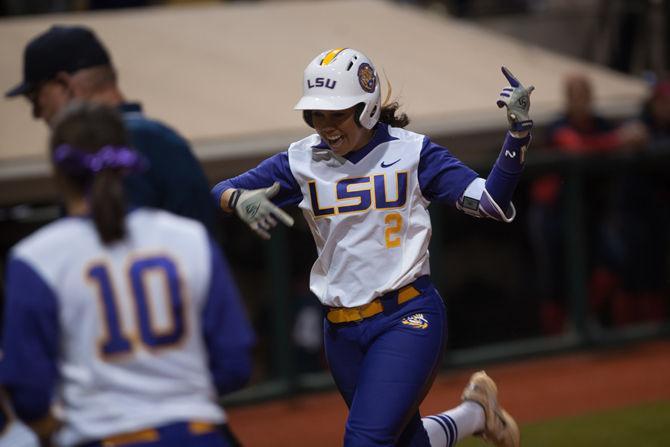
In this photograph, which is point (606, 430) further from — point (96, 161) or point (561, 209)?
point (96, 161)

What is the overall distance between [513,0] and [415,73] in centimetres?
353

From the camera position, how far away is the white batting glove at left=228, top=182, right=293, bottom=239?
4363 millimetres

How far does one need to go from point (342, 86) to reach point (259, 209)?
61cm

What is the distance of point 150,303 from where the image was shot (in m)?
3.00

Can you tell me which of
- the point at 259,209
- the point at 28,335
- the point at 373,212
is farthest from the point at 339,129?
the point at 28,335

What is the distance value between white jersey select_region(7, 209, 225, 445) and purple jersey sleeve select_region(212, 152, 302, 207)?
169 cm

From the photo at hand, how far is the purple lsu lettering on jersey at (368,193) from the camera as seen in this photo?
179 inches

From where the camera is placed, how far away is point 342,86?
15.0 ft

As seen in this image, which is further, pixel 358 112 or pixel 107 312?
pixel 358 112

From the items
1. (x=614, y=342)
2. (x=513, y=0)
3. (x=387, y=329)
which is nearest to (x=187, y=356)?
(x=387, y=329)

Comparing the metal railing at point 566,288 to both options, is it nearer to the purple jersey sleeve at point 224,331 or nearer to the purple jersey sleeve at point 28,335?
the purple jersey sleeve at point 224,331

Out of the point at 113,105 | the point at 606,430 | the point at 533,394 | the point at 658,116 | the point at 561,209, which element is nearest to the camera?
the point at 113,105

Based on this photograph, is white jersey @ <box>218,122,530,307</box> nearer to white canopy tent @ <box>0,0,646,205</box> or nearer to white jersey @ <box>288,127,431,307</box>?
white jersey @ <box>288,127,431,307</box>

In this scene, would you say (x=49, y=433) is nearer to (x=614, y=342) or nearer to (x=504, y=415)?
(x=504, y=415)
